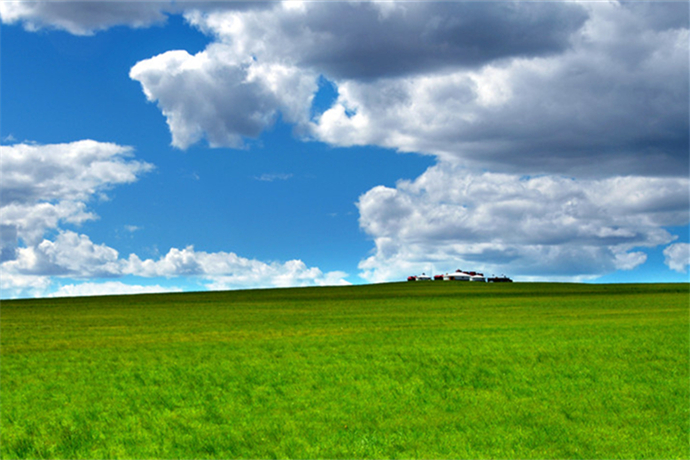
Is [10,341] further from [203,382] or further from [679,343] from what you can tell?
[679,343]

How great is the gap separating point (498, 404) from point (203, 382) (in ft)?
34.7

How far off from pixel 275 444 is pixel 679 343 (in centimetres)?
2445

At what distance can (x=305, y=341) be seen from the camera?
36562 millimetres

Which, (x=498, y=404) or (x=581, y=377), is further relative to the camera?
(x=581, y=377)

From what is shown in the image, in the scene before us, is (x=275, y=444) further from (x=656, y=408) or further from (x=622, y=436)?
(x=656, y=408)

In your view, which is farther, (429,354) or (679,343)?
(679,343)

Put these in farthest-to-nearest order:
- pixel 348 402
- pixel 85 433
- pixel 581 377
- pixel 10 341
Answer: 1. pixel 10 341
2. pixel 581 377
3. pixel 348 402
4. pixel 85 433

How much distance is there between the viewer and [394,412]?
1762cm

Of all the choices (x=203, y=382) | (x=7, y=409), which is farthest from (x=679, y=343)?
(x=7, y=409)

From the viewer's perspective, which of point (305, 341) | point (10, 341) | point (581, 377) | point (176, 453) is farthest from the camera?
point (10, 341)

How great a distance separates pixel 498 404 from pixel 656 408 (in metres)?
4.38

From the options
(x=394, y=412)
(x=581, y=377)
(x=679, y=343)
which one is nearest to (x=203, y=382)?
(x=394, y=412)

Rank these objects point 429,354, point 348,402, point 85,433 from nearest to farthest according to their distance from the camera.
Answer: point 85,433 → point 348,402 → point 429,354

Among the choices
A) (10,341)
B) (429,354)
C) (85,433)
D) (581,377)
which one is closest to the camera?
(85,433)
